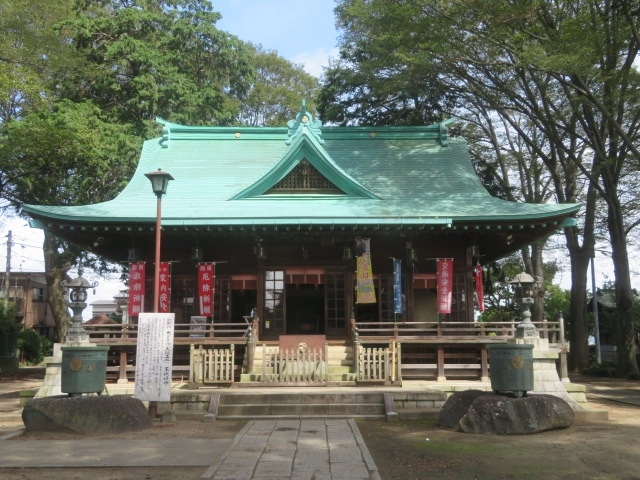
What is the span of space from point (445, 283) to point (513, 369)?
21.3ft

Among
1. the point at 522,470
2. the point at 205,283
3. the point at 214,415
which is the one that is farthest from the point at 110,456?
the point at 205,283

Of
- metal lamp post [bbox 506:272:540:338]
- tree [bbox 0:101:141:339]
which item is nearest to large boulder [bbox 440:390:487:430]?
metal lamp post [bbox 506:272:540:338]

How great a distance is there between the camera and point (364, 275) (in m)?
17.7

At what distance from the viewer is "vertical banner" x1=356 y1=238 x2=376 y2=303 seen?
693 inches

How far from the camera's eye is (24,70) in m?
23.2

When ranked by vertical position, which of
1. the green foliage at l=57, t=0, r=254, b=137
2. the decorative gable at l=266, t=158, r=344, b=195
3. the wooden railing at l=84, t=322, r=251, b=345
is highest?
the green foliage at l=57, t=0, r=254, b=137

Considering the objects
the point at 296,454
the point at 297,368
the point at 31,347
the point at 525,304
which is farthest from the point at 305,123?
the point at 31,347

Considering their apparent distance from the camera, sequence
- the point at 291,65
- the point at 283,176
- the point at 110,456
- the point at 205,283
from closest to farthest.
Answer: the point at 110,456
the point at 205,283
the point at 283,176
the point at 291,65

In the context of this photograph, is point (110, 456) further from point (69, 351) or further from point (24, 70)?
point (24, 70)

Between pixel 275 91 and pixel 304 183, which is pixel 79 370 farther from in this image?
pixel 275 91

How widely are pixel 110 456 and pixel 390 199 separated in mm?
13057

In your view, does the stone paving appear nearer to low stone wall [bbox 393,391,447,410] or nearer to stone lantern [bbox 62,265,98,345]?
Answer: low stone wall [bbox 393,391,447,410]

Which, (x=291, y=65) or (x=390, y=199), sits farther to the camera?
(x=291, y=65)

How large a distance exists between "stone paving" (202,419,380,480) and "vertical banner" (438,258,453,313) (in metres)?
6.66
